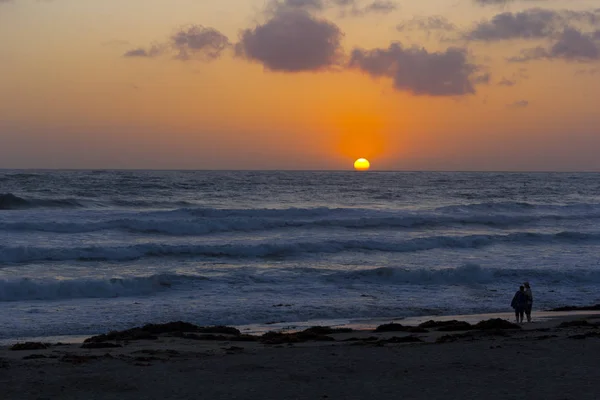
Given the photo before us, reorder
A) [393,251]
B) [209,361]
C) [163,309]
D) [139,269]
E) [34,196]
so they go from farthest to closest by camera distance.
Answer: [34,196] → [393,251] → [139,269] → [163,309] → [209,361]

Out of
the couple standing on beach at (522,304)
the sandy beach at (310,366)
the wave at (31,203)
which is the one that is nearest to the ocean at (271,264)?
the wave at (31,203)

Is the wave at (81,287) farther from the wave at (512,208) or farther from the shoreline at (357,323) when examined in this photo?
the wave at (512,208)

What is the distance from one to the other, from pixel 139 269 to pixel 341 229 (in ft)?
56.3

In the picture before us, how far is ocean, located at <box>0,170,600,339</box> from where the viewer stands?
68.1 feet

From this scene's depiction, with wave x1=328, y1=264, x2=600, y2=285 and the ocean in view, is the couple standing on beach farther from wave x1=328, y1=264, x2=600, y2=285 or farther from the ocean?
wave x1=328, y1=264, x2=600, y2=285

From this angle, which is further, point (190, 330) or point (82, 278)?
point (82, 278)

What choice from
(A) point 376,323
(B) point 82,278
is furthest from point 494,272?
(B) point 82,278

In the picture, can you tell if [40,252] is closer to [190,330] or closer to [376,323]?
[190,330]

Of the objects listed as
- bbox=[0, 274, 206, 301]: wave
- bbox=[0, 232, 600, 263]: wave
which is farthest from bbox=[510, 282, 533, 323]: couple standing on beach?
bbox=[0, 232, 600, 263]: wave

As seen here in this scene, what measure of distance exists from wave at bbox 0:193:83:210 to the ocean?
0.61 feet

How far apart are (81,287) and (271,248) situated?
11844 millimetres

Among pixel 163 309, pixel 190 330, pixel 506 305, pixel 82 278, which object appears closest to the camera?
pixel 190 330

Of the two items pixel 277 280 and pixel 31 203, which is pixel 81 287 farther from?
pixel 31 203

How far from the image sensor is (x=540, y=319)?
19.5 m
